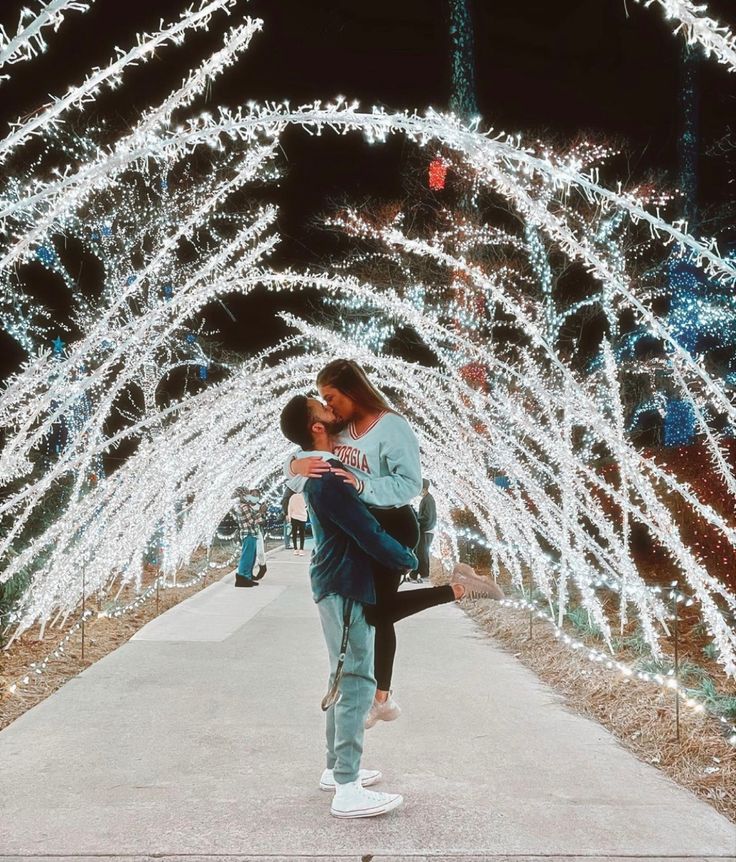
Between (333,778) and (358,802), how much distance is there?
0.91 feet

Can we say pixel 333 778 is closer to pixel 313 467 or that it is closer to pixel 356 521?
pixel 356 521

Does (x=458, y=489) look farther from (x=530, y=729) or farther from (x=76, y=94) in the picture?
(x=76, y=94)

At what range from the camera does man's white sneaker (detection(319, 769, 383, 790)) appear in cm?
390

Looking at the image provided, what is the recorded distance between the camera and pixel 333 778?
12.9 feet

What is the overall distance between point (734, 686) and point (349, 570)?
157 inches

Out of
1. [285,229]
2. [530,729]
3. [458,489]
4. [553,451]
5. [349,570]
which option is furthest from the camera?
A: [285,229]

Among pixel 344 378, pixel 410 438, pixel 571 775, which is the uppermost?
pixel 344 378

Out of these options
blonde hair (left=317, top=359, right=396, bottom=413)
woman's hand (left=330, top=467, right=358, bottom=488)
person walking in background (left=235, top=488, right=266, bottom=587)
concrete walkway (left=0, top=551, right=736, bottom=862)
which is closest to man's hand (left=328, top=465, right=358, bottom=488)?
woman's hand (left=330, top=467, right=358, bottom=488)

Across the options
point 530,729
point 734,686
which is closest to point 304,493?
point 530,729

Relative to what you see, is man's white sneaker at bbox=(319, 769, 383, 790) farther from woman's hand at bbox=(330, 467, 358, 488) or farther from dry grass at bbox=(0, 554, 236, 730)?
dry grass at bbox=(0, 554, 236, 730)

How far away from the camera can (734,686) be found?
6.39 meters

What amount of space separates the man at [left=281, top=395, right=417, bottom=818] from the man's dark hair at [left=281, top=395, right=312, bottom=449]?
0.12 m

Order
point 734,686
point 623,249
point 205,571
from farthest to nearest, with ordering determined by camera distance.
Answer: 1. point 623,249
2. point 205,571
3. point 734,686

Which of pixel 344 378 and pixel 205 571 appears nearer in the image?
pixel 344 378
